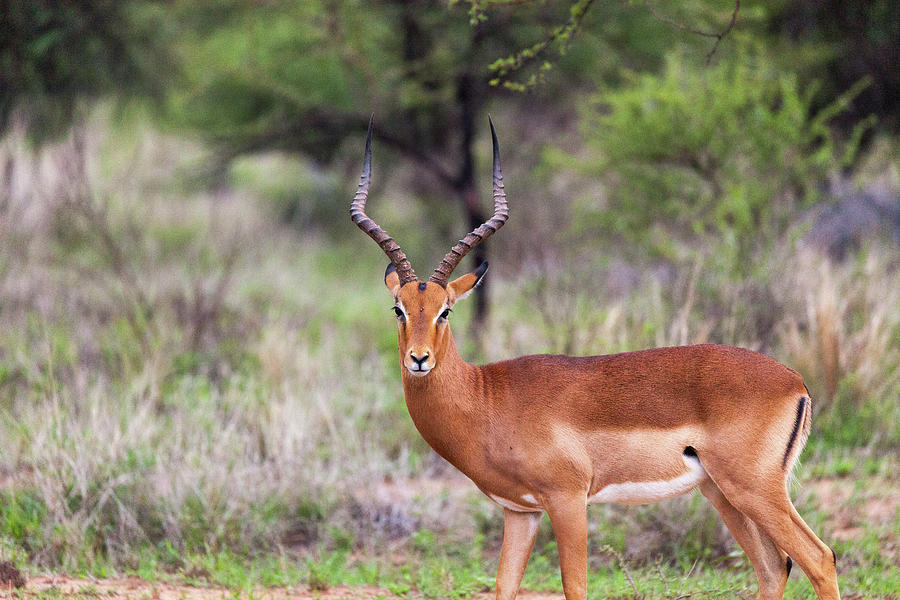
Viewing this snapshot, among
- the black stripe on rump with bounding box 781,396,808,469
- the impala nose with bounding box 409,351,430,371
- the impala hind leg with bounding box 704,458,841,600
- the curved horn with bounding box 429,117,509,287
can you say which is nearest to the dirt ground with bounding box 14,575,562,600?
the impala hind leg with bounding box 704,458,841,600

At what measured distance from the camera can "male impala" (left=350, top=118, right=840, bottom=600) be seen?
414cm

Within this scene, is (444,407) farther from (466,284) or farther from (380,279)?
(380,279)

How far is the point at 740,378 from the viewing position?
4270mm

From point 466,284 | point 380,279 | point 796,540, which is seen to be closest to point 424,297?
point 466,284

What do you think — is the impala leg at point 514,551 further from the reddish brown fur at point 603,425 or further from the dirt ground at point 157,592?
the dirt ground at point 157,592

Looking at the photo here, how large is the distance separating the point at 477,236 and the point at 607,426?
3.49 feet

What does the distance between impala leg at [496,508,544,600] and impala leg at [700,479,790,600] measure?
2.82 feet

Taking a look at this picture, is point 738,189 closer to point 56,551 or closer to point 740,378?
point 740,378

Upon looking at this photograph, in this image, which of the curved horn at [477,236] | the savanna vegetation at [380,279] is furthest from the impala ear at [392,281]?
the savanna vegetation at [380,279]

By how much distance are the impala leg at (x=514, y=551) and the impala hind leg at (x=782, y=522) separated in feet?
3.06

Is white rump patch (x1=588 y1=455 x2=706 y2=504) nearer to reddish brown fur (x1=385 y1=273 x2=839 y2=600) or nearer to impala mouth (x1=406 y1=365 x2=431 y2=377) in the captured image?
reddish brown fur (x1=385 y1=273 x2=839 y2=600)

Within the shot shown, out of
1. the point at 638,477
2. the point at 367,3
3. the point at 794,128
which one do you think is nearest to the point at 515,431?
the point at 638,477

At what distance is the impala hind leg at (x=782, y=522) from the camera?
4.12 meters

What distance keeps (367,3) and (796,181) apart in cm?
532
